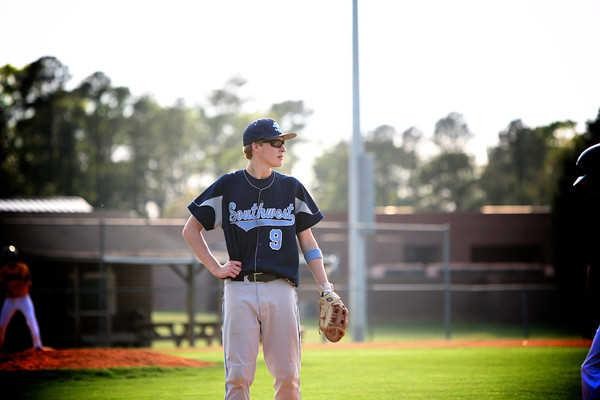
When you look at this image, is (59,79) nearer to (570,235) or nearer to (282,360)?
(570,235)

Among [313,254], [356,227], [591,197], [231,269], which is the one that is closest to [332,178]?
[356,227]

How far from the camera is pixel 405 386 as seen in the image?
10883mm

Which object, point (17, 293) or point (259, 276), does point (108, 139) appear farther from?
point (259, 276)

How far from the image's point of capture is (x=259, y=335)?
642 centimetres

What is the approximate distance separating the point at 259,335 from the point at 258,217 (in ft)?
2.39

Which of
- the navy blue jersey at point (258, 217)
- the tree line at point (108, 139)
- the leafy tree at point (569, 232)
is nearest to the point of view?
the navy blue jersey at point (258, 217)

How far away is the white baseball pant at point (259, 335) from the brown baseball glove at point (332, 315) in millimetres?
297

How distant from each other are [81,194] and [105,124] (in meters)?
8.39

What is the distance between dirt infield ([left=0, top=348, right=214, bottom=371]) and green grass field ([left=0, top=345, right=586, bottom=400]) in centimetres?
43

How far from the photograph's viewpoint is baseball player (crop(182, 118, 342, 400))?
6332mm

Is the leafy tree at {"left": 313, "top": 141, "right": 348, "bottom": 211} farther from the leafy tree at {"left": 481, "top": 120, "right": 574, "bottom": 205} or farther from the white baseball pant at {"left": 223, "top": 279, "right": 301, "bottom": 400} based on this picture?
the white baseball pant at {"left": 223, "top": 279, "right": 301, "bottom": 400}

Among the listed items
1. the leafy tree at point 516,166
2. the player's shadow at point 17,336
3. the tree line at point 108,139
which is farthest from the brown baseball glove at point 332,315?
the leafy tree at point 516,166

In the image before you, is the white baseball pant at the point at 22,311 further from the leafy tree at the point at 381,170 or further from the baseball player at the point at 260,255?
the leafy tree at the point at 381,170

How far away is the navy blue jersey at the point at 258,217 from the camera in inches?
254
